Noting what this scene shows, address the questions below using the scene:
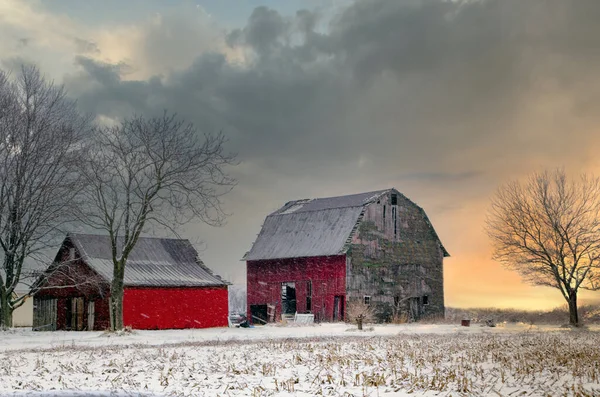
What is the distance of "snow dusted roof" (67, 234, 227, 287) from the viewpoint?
144 ft

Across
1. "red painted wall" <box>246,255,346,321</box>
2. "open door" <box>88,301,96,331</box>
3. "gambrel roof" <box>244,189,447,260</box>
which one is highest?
"gambrel roof" <box>244,189,447,260</box>

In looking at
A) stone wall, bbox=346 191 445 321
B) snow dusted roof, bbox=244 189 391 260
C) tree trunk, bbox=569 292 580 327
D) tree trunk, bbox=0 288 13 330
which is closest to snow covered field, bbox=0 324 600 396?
tree trunk, bbox=0 288 13 330

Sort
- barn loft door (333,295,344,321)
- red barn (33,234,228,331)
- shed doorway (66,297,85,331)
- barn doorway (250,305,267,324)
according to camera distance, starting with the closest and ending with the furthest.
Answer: red barn (33,234,228,331) → shed doorway (66,297,85,331) → barn loft door (333,295,344,321) → barn doorway (250,305,267,324)

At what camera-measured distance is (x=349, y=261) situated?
1981 inches

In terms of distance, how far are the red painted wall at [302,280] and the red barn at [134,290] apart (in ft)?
23.5

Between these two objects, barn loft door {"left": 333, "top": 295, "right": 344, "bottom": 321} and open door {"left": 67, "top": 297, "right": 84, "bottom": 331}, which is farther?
barn loft door {"left": 333, "top": 295, "right": 344, "bottom": 321}

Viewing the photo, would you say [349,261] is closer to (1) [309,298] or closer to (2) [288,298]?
(1) [309,298]

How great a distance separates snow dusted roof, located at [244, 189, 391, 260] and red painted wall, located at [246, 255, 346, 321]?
1.81 feet

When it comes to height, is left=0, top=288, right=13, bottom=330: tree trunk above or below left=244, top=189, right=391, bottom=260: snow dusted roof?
below

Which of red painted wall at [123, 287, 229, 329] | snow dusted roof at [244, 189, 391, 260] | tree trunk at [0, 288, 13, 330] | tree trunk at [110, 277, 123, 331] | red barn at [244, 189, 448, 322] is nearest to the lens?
tree trunk at [110, 277, 123, 331]

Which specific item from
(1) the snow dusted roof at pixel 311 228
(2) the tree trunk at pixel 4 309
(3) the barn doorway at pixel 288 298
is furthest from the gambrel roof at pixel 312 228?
(2) the tree trunk at pixel 4 309

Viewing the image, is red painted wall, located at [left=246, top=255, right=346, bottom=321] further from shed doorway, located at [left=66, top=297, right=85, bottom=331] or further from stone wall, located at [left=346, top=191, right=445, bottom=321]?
shed doorway, located at [left=66, top=297, right=85, bottom=331]

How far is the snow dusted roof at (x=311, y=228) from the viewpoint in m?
52.0

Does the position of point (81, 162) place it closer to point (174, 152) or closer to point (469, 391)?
point (174, 152)
